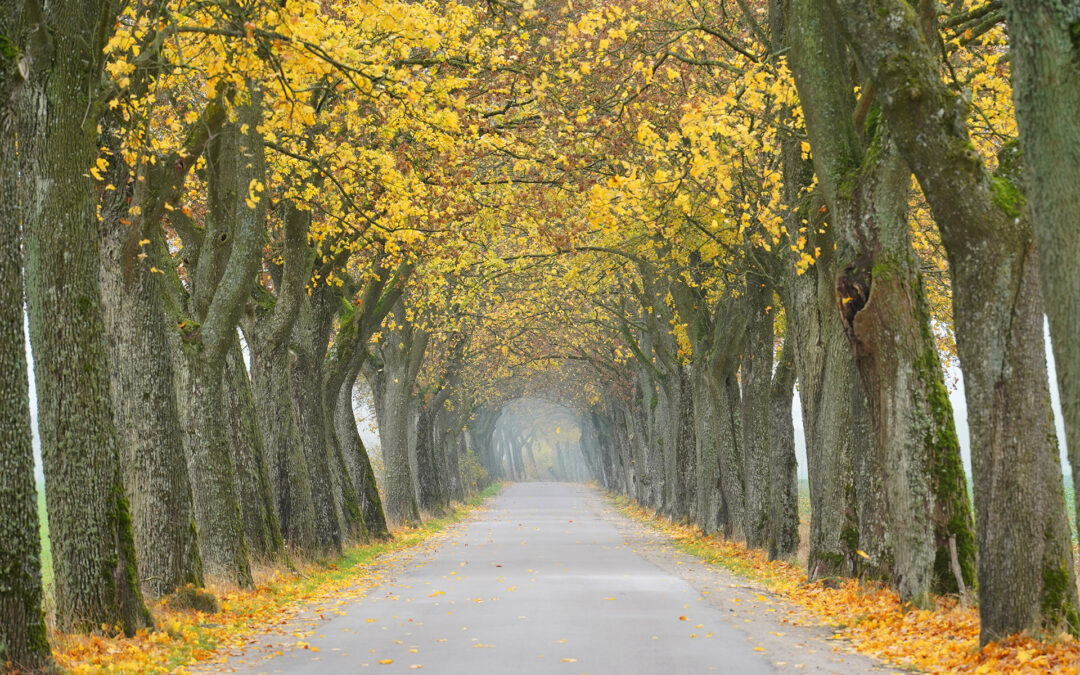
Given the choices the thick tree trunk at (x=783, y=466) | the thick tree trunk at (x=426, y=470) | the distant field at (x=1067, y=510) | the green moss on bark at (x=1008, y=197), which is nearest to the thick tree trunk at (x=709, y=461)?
the distant field at (x=1067, y=510)

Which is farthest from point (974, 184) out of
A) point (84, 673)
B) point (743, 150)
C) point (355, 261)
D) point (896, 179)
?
point (355, 261)

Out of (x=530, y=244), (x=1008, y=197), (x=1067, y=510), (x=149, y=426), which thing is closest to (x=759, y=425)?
(x=530, y=244)

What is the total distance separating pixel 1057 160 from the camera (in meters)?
6.56

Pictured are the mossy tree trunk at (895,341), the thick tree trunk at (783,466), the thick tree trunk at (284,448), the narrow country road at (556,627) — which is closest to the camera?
the narrow country road at (556,627)

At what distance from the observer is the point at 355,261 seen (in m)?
29.7

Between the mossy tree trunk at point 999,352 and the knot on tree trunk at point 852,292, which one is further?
the knot on tree trunk at point 852,292

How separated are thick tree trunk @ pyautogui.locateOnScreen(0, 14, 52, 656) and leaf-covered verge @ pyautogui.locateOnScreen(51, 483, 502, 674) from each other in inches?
24.7

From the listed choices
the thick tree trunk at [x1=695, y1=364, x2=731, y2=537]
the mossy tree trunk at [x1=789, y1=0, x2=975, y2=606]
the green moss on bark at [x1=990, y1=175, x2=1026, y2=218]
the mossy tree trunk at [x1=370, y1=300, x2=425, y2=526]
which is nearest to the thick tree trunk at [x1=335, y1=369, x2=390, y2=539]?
the mossy tree trunk at [x1=370, y1=300, x2=425, y2=526]

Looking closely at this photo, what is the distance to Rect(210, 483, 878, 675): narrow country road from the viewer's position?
9.55 meters

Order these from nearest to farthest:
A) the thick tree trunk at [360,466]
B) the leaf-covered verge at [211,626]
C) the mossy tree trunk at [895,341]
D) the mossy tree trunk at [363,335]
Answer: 1. the leaf-covered verge at [211,626]
2. the mossy tree trunk at [895,341]
3. the mossy tree trunk at [363,335]
4. the thick tree trunk at [360,466]

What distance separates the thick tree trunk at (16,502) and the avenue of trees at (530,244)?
2cm

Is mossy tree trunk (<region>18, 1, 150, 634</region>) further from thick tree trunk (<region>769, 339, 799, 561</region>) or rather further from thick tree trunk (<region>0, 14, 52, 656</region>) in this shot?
thick tree trunk (<region>769, 339, 799, 561</region>)

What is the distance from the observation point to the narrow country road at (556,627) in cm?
955

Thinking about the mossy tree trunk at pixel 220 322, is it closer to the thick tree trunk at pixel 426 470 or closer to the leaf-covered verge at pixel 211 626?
the leaf-covered verge at pixel 211 626
